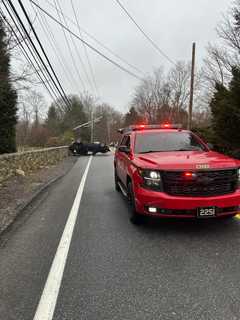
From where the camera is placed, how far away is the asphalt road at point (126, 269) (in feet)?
10.1

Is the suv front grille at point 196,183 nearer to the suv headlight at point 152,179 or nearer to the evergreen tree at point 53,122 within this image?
the suv headlight at point 152,179

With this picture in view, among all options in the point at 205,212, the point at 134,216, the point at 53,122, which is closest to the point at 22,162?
the point at 134,216

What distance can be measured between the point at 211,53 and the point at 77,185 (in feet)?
96.4

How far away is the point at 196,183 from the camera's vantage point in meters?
5.01

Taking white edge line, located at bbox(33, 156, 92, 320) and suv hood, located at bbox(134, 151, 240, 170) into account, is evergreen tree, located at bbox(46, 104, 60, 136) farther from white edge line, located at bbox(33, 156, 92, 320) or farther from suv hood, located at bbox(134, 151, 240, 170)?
white edge line, located at bbox(33, 156, 92, 320)

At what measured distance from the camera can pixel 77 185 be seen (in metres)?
10.9

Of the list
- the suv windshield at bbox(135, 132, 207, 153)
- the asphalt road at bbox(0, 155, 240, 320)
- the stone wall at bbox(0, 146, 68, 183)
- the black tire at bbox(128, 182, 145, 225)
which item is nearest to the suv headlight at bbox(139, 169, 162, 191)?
the black tire at bbox(128, 182, 145, 225)

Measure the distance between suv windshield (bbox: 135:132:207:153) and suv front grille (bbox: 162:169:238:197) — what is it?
160 centimetres

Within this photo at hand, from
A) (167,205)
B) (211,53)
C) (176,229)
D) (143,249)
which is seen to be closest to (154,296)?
(143,249)

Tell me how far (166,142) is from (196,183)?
2.05 meters

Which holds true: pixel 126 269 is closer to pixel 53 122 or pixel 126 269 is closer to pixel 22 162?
pixel 22 162

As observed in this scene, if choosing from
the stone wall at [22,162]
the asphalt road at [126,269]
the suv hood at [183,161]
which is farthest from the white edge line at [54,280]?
the stone wall at [22,162]

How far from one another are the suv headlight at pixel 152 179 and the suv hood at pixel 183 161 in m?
0.10

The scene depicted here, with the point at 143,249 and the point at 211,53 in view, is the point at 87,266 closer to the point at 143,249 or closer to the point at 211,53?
the point at 143,249
